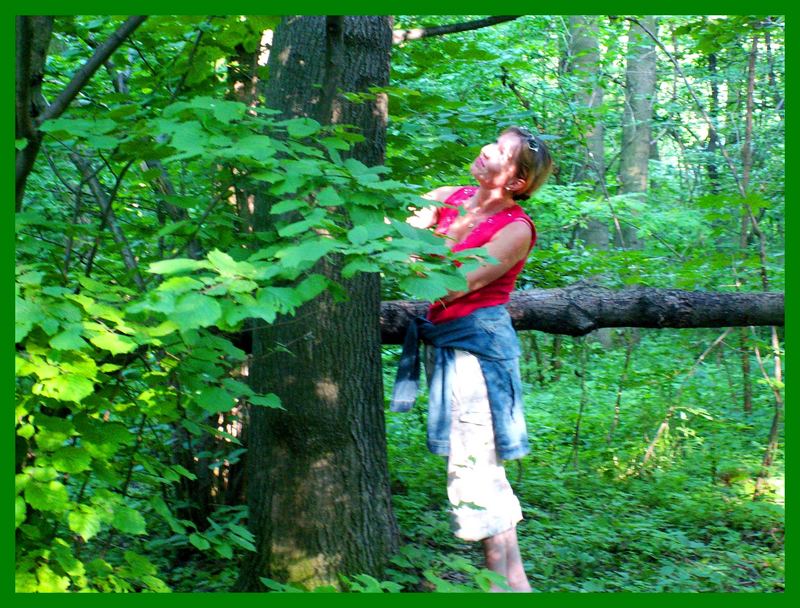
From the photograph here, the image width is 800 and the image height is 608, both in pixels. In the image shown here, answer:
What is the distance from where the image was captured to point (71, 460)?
8.27 feet

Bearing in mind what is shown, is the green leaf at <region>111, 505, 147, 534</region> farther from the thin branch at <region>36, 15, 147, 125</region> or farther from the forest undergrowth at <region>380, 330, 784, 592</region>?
the thin branch at <region>36, 15, 147, 125</region>

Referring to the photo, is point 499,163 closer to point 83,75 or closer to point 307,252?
point 307,252

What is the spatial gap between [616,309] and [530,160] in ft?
5.29

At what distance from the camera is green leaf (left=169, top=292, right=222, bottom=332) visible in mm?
1992

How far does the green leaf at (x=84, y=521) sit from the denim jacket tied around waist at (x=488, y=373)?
4.57 ft

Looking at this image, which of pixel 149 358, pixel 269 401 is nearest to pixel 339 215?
pixel 269 401

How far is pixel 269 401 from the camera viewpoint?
286cm

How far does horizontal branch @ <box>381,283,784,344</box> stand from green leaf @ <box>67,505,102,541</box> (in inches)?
74.6

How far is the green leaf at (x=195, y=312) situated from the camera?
1992mm

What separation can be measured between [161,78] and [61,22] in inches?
20.4

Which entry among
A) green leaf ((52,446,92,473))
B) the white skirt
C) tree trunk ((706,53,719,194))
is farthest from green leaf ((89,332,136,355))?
tree trunk ((706,53,719,194))

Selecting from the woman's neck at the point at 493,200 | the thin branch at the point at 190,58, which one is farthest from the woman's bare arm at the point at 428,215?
the thin branch at the point at 190,58

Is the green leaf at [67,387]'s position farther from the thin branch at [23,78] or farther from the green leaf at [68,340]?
the thin branch at [23,78]

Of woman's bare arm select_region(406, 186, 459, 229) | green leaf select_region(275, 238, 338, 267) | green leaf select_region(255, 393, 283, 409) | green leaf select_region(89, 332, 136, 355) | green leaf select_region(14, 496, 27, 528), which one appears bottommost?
green leaf select_region(14, 496, 27, 528)
